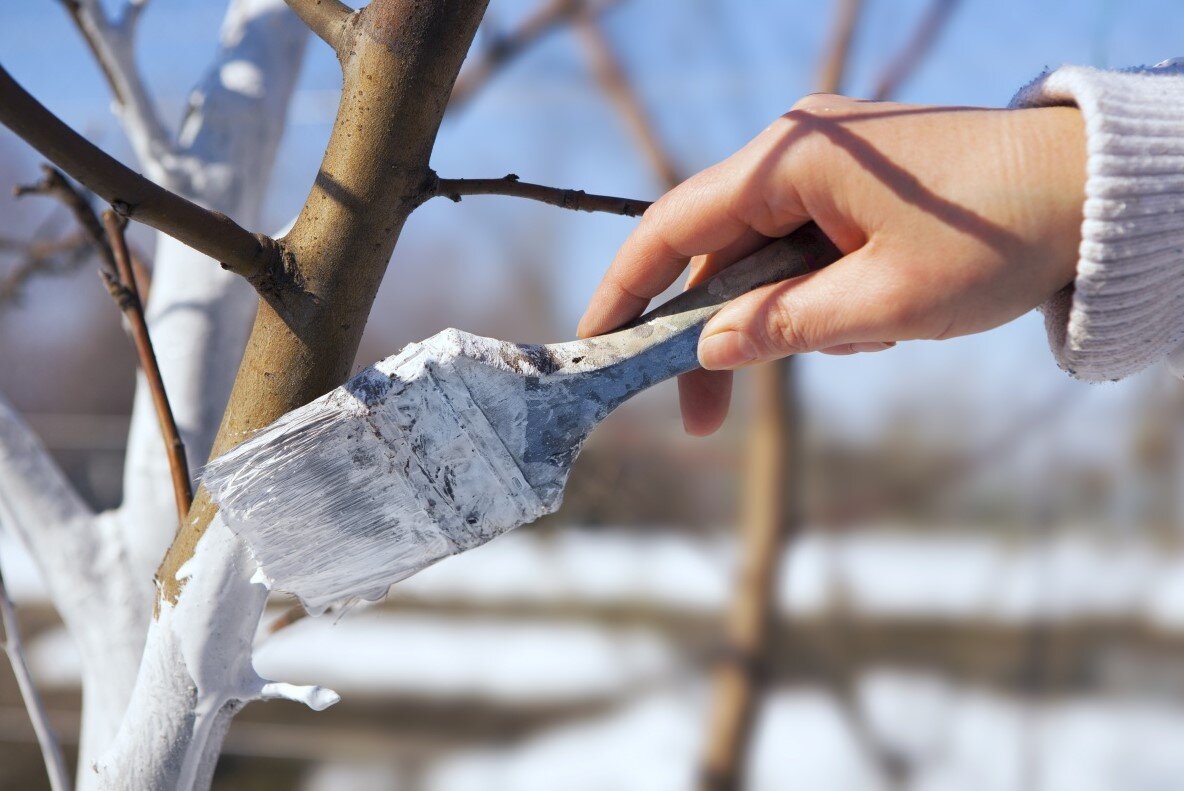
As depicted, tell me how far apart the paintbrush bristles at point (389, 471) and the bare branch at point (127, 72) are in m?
0.37

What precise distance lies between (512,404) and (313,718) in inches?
59.5

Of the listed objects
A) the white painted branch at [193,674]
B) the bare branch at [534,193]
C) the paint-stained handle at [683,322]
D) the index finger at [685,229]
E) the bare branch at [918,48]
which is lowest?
the white painted branch at [193,674]

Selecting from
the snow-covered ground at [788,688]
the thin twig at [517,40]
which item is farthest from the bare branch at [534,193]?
the snow-covered ground at [788,688]

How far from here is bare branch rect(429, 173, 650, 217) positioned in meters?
0.34

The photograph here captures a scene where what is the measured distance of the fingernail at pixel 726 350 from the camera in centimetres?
30

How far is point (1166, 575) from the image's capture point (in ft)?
4.20

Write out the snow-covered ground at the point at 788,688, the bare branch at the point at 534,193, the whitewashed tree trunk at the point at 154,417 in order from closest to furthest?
the bare branch at the point at 534,193 < the whitewashed tree trunk at the point at 154,417 < the snow-covered ground at the point at 788,688

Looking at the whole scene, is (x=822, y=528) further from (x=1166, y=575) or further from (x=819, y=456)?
(x=1166, y=575)

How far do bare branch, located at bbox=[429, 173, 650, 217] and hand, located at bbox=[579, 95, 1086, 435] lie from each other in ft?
0.16

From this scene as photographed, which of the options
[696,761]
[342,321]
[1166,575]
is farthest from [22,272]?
[1166,575]

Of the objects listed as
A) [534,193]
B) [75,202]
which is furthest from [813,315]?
[75,202]

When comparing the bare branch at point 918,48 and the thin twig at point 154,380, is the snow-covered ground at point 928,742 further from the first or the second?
the thin twig at point 154,380

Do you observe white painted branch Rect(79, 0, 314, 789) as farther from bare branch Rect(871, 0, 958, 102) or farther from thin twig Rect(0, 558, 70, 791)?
bare branch Rect(871, 0, 958, 102)

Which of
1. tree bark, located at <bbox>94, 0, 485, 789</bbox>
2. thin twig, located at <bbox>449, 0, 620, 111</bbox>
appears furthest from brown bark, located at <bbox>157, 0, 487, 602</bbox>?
thin twig, located at <bbox>449, 0, 620, 111</bbox>
